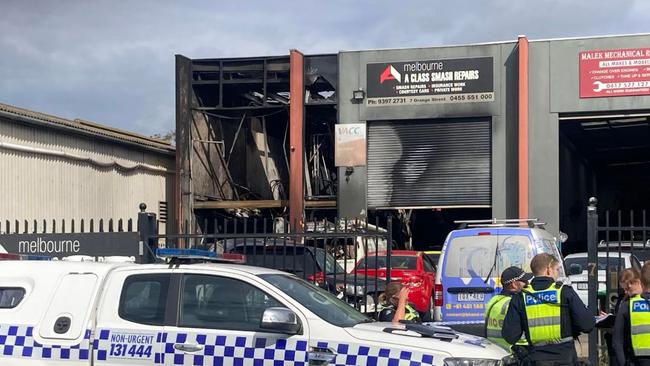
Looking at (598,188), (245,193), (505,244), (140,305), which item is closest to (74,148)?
(245,193)

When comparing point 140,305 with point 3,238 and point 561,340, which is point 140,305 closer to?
point 561,340

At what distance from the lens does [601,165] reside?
3938 cm

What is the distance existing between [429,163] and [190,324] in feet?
63.9

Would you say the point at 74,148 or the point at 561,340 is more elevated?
the point at 74,148

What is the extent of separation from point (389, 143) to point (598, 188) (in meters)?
17.2

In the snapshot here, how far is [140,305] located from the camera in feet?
23.2

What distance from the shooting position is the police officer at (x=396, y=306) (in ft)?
28.3

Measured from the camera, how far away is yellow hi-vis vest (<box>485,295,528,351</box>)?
735cm

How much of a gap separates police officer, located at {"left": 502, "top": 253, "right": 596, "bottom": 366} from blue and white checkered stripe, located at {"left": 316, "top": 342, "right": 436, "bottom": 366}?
97cm

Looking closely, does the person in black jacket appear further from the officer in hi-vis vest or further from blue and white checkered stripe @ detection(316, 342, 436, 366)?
blue and white checkered stripe @ detection(316, 342, 436, 366)

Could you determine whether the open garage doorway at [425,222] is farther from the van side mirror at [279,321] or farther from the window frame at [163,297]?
the van side mirror at [279,321]

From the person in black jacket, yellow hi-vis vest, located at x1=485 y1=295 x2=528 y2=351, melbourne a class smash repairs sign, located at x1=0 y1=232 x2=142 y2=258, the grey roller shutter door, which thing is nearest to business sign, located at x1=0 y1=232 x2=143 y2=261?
melbourne a class smash repairs sign, located at x1=0 y1=232 x2=142 y2=258

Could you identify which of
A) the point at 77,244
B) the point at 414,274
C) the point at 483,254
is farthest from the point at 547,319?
the point at 414,274

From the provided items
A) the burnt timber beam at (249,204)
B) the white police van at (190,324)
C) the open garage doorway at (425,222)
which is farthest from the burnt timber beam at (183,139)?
the white police van at (190,324)
